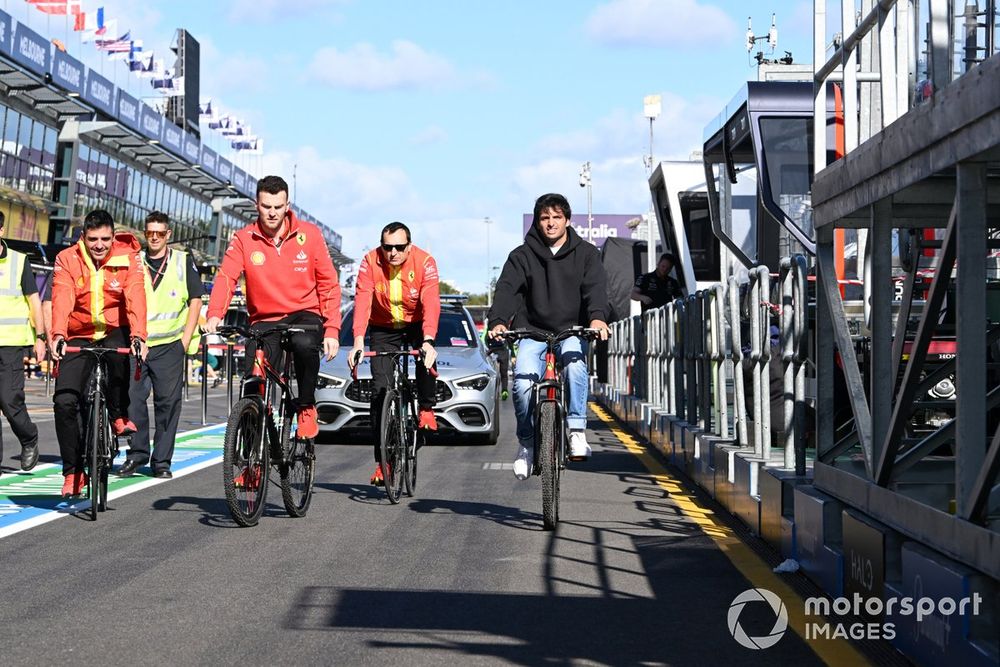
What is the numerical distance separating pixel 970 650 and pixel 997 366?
405 centimetres

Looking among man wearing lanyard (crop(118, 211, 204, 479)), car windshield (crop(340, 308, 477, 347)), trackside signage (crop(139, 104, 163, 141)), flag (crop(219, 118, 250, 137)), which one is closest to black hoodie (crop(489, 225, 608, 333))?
man wearing lanyard (crop(118, 211, 204, 479))

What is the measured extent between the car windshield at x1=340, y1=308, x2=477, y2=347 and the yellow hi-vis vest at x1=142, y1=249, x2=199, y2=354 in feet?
14.1

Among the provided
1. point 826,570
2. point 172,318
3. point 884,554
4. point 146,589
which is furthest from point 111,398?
point 884,554

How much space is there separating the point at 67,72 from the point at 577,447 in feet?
135

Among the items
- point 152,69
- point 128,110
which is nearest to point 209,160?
point 152,69

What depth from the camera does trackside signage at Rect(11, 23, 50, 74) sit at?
135ft

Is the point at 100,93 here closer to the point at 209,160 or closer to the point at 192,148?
the point at 192,148

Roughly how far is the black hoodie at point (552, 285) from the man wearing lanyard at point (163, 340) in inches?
136

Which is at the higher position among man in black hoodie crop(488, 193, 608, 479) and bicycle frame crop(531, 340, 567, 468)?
man in black hoodie crop(488, 193, 608, 479)

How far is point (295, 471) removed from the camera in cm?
914

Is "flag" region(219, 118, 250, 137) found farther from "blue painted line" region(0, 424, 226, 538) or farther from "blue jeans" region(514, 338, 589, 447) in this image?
"blue jeans" region(514, 338, 589, 447)

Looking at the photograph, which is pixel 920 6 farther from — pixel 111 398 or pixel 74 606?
pixel 111 398

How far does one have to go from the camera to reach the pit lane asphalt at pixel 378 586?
532 centimetres

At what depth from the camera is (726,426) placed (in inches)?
409
